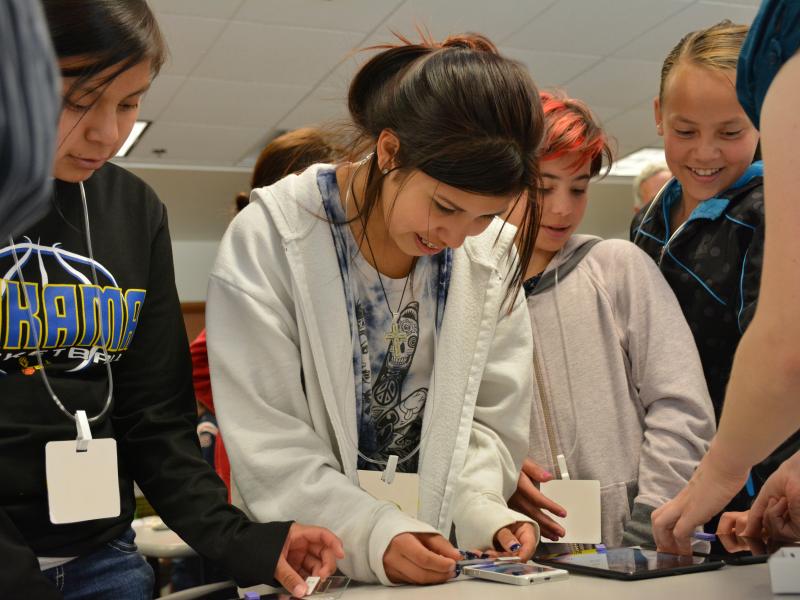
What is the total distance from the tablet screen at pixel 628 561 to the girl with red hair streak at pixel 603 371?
0.25 meters

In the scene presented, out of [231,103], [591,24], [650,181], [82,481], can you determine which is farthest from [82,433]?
[231,103]

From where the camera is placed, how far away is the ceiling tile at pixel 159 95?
541cm

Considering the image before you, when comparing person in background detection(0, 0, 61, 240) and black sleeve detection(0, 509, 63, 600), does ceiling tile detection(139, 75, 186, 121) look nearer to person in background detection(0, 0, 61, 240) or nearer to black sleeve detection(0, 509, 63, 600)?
black sleeve detection(0, 509, 63, 600)

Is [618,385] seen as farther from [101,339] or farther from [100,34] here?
[100,34]

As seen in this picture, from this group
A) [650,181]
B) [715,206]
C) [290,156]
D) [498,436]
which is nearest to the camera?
[498,436]

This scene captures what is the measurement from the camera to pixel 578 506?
1.45 metres

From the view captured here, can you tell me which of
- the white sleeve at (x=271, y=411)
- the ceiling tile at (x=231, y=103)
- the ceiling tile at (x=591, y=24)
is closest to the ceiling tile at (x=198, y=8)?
the ceiling tile at (x=231, y=103)

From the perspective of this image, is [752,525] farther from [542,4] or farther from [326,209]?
[542,4]

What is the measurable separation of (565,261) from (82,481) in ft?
3.15

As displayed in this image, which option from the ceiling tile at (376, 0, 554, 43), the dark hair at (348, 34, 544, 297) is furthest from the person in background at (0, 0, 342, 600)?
the ceiling tile at (376, 0, 554, 43)

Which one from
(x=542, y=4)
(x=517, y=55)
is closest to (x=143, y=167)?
(x=517, y=55)

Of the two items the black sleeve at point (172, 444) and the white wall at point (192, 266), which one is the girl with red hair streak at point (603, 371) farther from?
the white wall at point (192, 266)

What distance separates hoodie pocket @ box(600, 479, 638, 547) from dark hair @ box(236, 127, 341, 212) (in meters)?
0.88

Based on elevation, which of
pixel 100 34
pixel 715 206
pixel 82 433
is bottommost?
pixel 82 433
